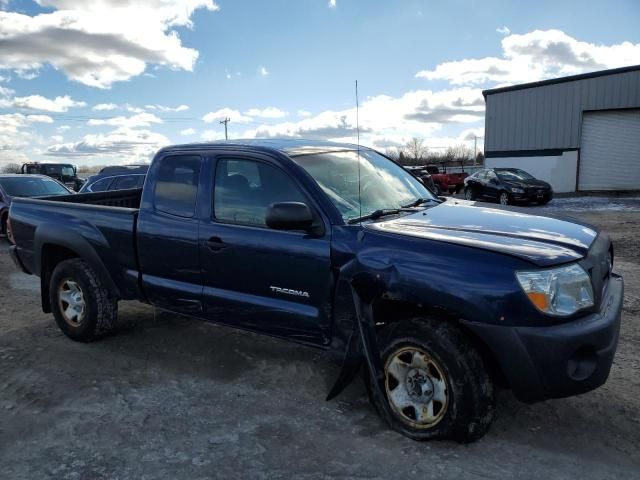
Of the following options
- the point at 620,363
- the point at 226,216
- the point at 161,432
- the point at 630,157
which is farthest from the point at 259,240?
the point at 630,157

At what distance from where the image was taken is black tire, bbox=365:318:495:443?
117 inches

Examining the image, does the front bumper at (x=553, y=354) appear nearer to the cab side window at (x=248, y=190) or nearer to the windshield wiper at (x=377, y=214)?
the windshield wiper at (x=377, y=214)

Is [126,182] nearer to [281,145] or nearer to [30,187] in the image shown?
[30,187]

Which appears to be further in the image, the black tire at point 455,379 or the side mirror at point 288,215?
the side mirror at point 288,215

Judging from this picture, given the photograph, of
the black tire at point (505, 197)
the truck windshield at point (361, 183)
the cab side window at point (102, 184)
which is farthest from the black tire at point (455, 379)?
the black tire at point (505, 197)

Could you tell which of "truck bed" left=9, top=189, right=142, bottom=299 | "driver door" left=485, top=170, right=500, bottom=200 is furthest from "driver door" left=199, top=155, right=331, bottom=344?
"driver door" left=485, top=170, right=500, bottom=200

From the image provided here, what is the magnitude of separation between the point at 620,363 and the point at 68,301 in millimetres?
4946

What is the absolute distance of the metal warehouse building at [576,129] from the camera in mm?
24688

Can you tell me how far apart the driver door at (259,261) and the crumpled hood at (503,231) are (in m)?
0.55

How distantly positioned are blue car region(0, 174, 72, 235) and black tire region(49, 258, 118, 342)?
763cm

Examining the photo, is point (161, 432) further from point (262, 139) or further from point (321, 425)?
point (262, 139)

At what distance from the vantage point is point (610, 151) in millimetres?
25328

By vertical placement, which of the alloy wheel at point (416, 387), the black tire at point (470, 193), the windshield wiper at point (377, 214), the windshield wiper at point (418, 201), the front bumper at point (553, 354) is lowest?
the alloy wheel at point (416, 387)

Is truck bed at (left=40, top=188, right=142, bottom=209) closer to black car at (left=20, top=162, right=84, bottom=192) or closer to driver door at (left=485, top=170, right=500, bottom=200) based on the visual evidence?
driver door at (left=485, top=170, right=500, bottom=200)
